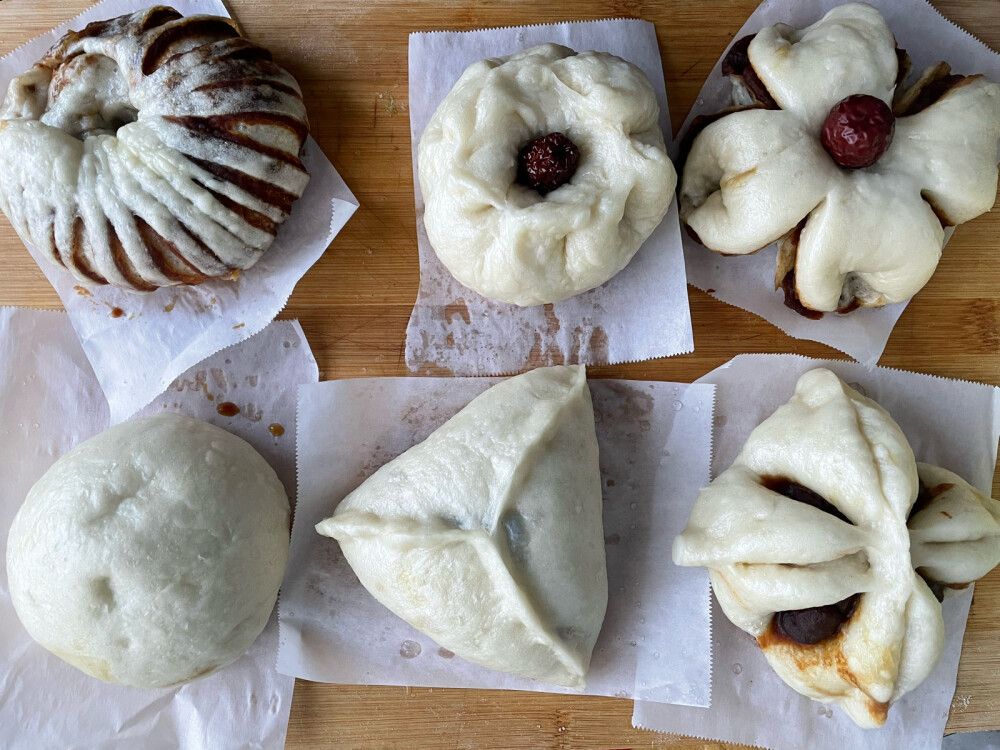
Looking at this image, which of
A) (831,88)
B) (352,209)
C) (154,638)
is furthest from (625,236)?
(154,638)

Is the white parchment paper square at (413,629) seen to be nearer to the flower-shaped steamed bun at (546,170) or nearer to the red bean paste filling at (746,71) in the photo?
the flower-shaped steamed bun at (546,170)

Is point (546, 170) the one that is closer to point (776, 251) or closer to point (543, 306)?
point (543, 306)

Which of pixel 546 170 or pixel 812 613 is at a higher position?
pixel 546 170

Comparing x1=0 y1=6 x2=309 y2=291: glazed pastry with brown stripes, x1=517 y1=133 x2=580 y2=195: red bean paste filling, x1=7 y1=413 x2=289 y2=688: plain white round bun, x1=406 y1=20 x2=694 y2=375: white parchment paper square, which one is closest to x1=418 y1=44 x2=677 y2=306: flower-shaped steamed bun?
x1=517 y1=133 x2=580 y2=195: red bean paste filling

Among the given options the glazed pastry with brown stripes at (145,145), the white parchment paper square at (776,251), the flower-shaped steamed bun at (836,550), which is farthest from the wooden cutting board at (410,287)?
the flower-shaped steamed bun at (836,550)

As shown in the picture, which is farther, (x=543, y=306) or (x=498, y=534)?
(x=543, y=306)

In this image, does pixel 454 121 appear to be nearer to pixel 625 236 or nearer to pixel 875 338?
pixel 625 236

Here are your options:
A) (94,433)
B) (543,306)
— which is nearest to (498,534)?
(543,306)
